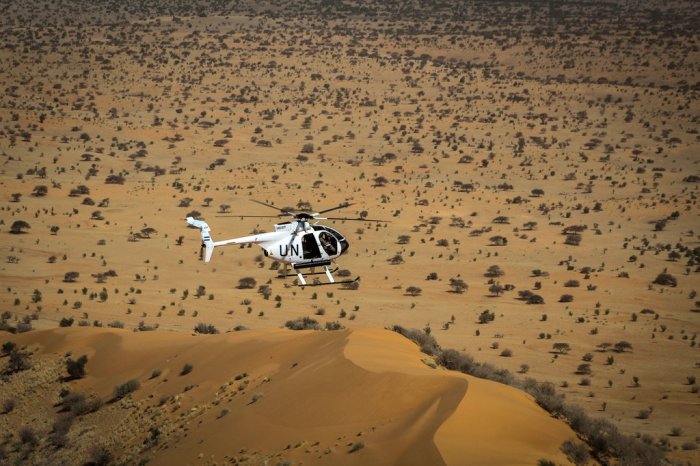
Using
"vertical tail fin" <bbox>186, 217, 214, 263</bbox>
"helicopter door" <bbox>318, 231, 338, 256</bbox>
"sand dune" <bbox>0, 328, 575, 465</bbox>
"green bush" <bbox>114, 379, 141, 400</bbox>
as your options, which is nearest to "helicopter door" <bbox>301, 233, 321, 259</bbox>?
"helicopter door" <bbox>318, 231, 338, 256</bbox>

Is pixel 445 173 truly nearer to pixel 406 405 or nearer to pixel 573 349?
pixel 573 349

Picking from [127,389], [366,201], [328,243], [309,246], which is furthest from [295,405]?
[366,201]

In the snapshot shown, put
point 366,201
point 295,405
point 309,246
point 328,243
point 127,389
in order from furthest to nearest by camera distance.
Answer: point 366,201
point 328,243
point 309,246
point 127,389
point 295,405

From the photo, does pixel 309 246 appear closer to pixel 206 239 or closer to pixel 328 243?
pixel 328 243

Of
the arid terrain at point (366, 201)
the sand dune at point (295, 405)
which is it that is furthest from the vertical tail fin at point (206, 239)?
the arid terrain at point (366, 201)

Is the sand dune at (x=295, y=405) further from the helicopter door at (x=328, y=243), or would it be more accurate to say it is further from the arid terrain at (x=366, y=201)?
the helicopter door at (x=328, y=243)

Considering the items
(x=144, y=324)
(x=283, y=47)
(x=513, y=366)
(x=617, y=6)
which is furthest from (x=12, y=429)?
(x=617, y=6)

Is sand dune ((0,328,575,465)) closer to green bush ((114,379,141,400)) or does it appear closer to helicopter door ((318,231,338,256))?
green bush ((114,379,141,400))
